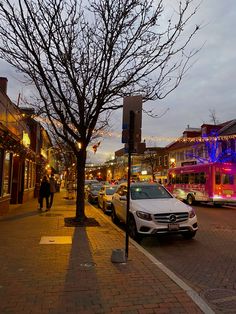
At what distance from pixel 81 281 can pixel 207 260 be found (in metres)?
3.51

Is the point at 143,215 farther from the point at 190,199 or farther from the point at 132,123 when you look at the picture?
the point at 190,199

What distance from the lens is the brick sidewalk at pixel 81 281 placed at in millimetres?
5039

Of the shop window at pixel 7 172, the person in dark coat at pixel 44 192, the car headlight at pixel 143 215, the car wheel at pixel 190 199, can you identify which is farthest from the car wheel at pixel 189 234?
the car wheel at pixel 190 199

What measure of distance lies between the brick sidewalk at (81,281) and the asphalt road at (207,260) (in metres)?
0.52

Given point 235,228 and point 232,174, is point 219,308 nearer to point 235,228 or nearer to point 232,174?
point 235,228

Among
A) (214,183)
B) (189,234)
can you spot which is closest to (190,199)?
(214,183)

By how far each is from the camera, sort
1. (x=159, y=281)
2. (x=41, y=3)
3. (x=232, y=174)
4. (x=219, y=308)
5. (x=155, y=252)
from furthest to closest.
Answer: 1. (x=232, y=174)
2. (x=41, y=3)
3. (x=155, y=252)
4. (x=159, y=281)
5. (x=219, y=308)

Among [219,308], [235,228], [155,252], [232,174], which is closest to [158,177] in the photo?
[232,174]

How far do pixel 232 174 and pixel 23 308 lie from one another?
2155cm

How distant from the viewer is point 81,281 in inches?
243

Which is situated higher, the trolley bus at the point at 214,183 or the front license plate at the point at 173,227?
the trolley bus at the point at 214,183

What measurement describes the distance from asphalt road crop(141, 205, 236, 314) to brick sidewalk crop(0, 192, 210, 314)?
1.71 ft

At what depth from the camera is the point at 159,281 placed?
6.22m

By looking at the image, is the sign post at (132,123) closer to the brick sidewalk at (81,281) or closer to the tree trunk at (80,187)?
the brick sidewalk at (81,281)
